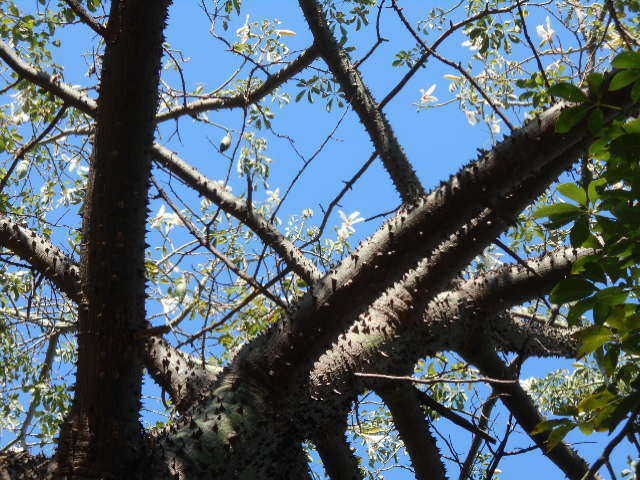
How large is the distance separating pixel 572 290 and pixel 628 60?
21.0 inches

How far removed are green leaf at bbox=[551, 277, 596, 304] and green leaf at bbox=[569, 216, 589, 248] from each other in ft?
0.44

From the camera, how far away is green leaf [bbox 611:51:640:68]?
49.4 inches

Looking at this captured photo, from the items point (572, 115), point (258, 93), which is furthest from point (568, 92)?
point (258, 93)

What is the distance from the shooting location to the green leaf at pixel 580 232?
1.47m

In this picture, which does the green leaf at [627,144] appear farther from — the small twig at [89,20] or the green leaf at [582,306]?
the small twig at [89,20]

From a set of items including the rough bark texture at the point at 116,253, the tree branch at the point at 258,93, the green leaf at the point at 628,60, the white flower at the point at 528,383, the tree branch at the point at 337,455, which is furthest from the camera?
the white flower at the point at 528,383

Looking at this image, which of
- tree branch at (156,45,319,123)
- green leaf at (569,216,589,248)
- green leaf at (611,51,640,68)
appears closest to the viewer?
green leaf at (611,51,640,68)

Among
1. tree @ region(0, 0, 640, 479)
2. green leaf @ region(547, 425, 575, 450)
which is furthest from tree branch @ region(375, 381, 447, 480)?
green leaf @ region(547, 425, 575, 450)

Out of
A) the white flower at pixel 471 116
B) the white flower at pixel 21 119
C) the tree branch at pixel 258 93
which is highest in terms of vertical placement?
the white flower at pixel 21 119

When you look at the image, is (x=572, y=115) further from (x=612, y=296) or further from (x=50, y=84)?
(x=50, y=84)

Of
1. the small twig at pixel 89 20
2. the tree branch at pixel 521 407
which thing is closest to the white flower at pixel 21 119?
the small twig at pixel 89 20

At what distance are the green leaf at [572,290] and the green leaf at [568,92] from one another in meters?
0.44

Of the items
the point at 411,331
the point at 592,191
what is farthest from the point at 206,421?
the point at 592,191

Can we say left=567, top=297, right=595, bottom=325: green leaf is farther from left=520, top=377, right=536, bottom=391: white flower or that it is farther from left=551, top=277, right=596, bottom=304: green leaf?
left=520, top=377, right=536, bottom=391: white flower
